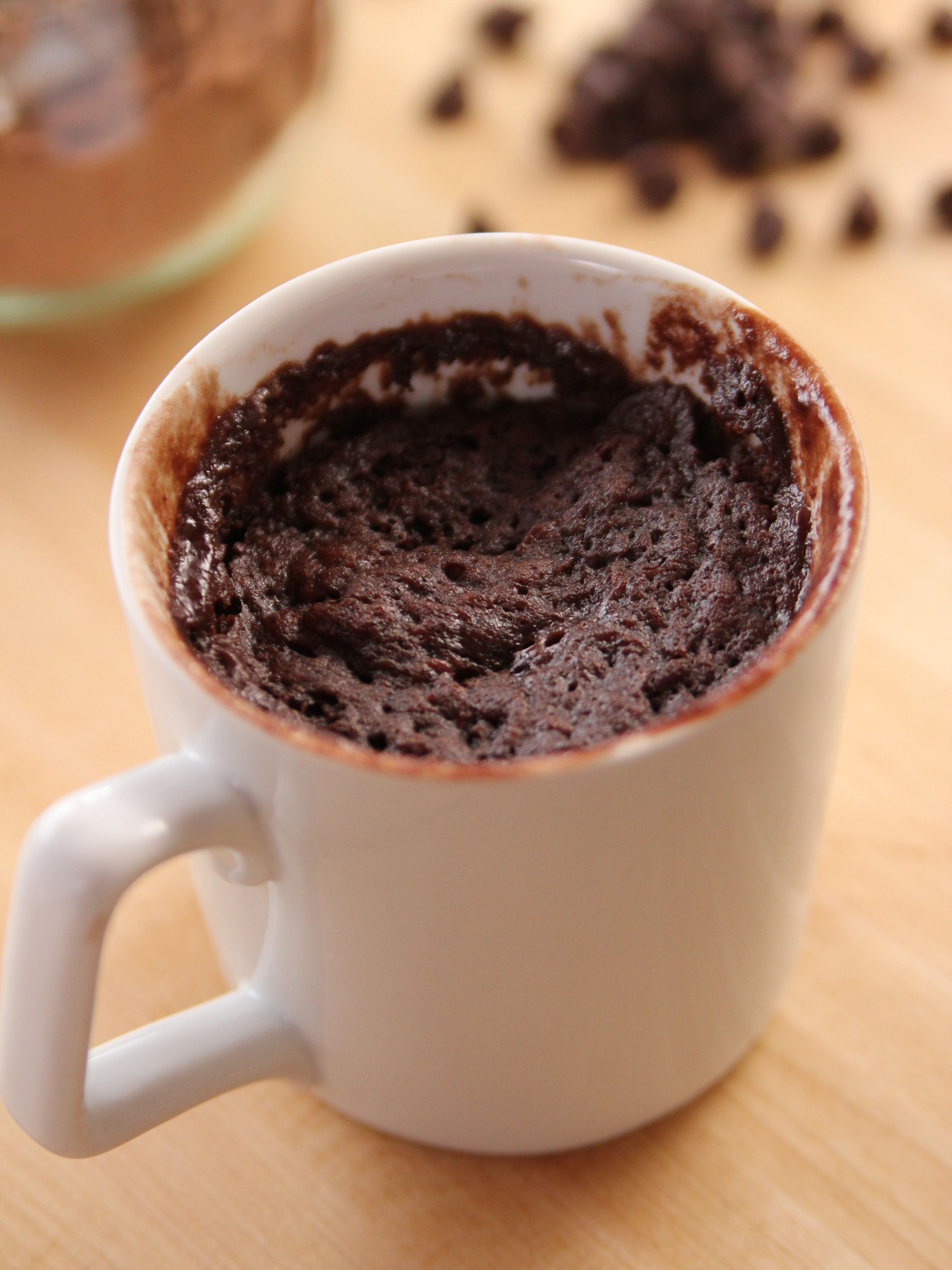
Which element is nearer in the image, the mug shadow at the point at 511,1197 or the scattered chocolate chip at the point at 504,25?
the mug shadow at the point at 511,1197

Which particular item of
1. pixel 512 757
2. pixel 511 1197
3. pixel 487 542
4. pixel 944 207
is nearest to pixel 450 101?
pixel 944 207

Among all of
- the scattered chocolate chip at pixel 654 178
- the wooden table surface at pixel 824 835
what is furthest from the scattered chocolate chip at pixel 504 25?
the scattered chocolate chip at pixel 654 178

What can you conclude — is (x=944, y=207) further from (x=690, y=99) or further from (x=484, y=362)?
(x=484, y=362)

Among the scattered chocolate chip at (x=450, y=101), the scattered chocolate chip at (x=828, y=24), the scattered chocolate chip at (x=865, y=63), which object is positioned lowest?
the scattered chocolate chip at (x=865, y=63)

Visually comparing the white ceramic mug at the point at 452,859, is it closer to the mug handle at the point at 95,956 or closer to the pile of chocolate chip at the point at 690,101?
the mug handle at the point at 95,956

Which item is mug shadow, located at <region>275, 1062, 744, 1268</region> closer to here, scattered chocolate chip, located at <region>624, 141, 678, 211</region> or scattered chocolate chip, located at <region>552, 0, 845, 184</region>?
scattered chocolate chip, located at <region>624, 141, 678, 211</region>

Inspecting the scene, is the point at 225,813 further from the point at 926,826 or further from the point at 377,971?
the point at 926,826
